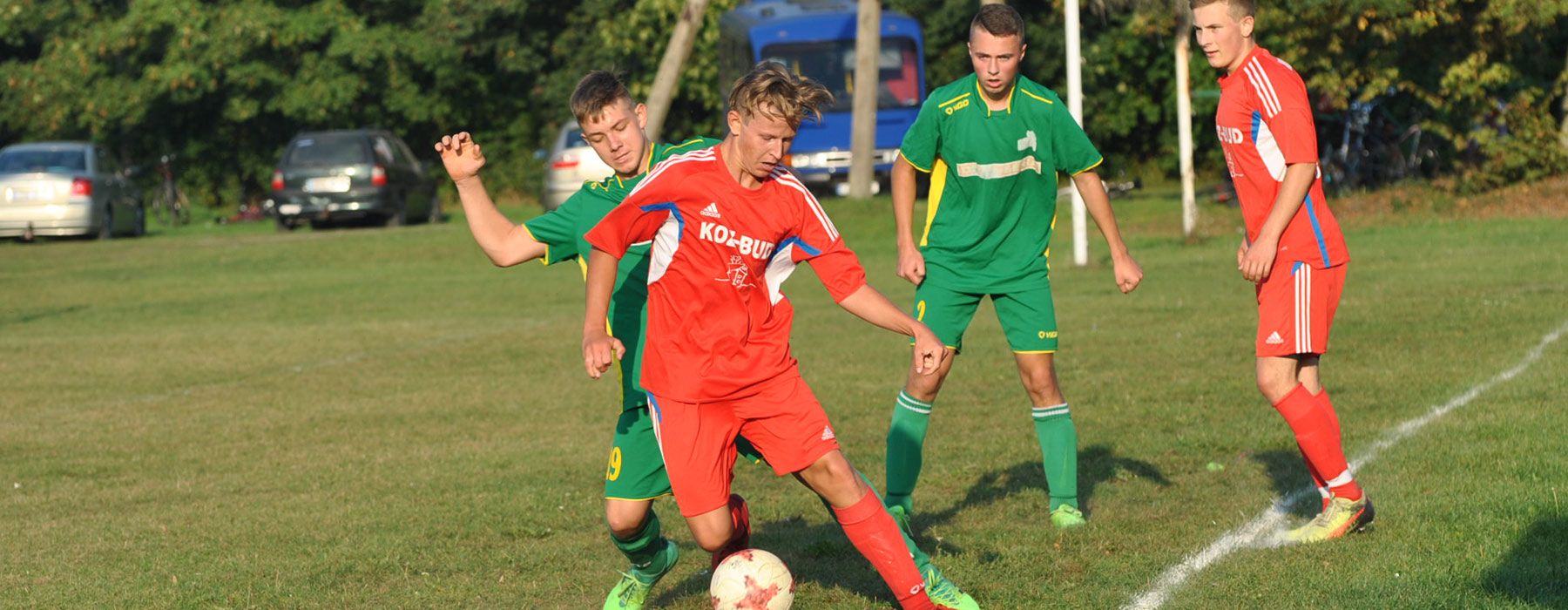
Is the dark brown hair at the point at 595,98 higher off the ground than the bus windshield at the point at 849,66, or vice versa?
the bus windshield at the point at 849,66

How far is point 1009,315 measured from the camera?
694 centimetres

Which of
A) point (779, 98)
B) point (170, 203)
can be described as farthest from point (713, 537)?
point (170, 203)

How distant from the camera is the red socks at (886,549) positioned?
513cm

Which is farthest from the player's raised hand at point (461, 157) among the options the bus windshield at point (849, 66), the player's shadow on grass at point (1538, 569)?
the bus windshield at point (849, 66)

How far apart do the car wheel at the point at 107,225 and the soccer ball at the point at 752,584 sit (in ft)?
82.2

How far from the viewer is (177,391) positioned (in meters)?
12.5

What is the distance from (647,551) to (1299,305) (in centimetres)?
248

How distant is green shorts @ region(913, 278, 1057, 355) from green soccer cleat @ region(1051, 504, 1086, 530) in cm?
63

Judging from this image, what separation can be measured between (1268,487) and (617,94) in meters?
3.56

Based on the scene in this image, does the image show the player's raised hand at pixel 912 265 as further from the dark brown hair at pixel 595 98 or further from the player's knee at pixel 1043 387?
the dark brown hair at pixel 595 98

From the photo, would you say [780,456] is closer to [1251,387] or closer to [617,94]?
[617,94]

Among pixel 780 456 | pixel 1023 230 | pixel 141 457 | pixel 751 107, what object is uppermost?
pixel 751 107

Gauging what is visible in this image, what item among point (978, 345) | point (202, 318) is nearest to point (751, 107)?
point (978, 345)

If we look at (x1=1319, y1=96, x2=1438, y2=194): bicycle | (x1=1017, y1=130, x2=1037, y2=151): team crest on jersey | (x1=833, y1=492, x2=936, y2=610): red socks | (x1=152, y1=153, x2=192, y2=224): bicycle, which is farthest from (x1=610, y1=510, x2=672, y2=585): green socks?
(x1=152, y1=153, x2=192, y2=224): bicycle
